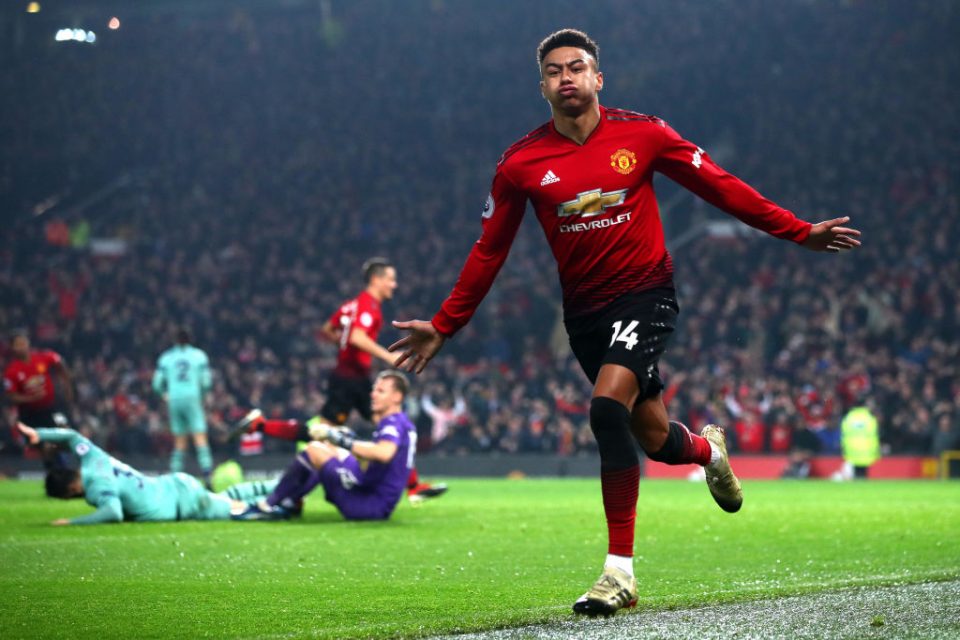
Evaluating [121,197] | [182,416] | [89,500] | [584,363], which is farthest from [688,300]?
[584,363]

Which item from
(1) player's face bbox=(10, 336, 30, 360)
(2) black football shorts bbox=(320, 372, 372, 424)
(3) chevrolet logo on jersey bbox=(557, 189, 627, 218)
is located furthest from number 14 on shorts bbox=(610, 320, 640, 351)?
(1) player's face bbox=(10, 336, 30, 360)

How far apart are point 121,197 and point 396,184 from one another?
7836 millimetres

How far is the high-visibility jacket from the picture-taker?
21922 millimetres

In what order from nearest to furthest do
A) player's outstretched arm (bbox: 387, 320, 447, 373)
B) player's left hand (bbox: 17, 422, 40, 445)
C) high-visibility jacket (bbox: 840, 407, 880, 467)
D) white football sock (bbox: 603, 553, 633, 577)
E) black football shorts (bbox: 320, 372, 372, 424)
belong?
white football sock (bbox: 603, 553, 633, 577)
player's outstretched arm (bbox: 387, 320, 447, 373)
player's left hand (bbox: 17, 422, 40, 445)
black football shorts (bbox: 320, 372, 372, 424)
high-visibility jacket (bbox: 840, 407, 880, 467)

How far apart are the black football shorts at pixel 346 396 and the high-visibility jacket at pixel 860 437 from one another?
10.6m

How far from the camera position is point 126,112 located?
1460 inches

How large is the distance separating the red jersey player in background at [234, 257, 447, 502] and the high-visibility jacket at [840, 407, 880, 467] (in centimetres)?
1039

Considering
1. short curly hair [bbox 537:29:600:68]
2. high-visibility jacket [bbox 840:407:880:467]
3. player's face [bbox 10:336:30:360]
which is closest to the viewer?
short curly hair [bbox 537:29:600:68]

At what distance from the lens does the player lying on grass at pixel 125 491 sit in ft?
36.0

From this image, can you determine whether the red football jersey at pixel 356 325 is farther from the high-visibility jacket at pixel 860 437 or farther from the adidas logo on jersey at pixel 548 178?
the high-visibility jacket at pixel 860 437

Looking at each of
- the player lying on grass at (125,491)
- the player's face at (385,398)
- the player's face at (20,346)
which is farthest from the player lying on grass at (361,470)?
the player's face at (20,346)

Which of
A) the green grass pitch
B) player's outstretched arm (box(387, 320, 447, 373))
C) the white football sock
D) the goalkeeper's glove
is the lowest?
the green grass pitch

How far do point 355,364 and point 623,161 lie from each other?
855cm

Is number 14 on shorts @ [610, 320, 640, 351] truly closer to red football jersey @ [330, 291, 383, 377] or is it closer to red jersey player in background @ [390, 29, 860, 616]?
red jersey player in background @ [390, 29, 860, 616]
